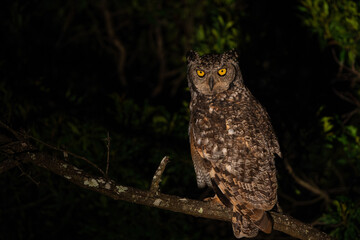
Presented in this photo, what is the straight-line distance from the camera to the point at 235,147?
2.62 metres

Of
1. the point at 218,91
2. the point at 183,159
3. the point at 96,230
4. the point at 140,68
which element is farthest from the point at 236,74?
the point at 140,68

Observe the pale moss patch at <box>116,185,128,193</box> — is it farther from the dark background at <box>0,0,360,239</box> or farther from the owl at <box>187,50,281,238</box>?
the dark background at <box>0,0,360,239</box>

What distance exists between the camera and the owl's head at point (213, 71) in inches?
109

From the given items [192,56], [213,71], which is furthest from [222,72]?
[192,56]

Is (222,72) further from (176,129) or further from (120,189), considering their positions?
(120,189)

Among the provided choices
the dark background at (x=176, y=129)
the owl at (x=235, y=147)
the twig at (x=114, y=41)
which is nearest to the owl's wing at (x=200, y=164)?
the owl at (x=235, y=147)

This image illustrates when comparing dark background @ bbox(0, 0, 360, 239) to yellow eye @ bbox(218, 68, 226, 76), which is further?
dark background @ bbox(0, 0, 360, 239)

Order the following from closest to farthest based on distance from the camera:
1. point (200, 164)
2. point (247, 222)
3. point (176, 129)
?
point (247, 222), point (200, 164), point (176, 129)

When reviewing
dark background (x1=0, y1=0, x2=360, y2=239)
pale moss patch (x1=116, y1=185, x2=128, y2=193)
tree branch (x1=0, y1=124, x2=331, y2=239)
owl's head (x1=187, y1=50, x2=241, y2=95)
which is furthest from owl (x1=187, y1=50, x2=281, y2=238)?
pale moss patch (x1=116, y1=185, x2=128, y2=193)

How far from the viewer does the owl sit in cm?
256

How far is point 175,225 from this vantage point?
3.80 m

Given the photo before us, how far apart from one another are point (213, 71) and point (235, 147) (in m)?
0.57

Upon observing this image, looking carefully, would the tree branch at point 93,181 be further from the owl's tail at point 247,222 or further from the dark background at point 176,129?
the dark background at point 176,129

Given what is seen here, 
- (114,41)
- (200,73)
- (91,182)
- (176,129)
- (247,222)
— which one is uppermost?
(200,73)
